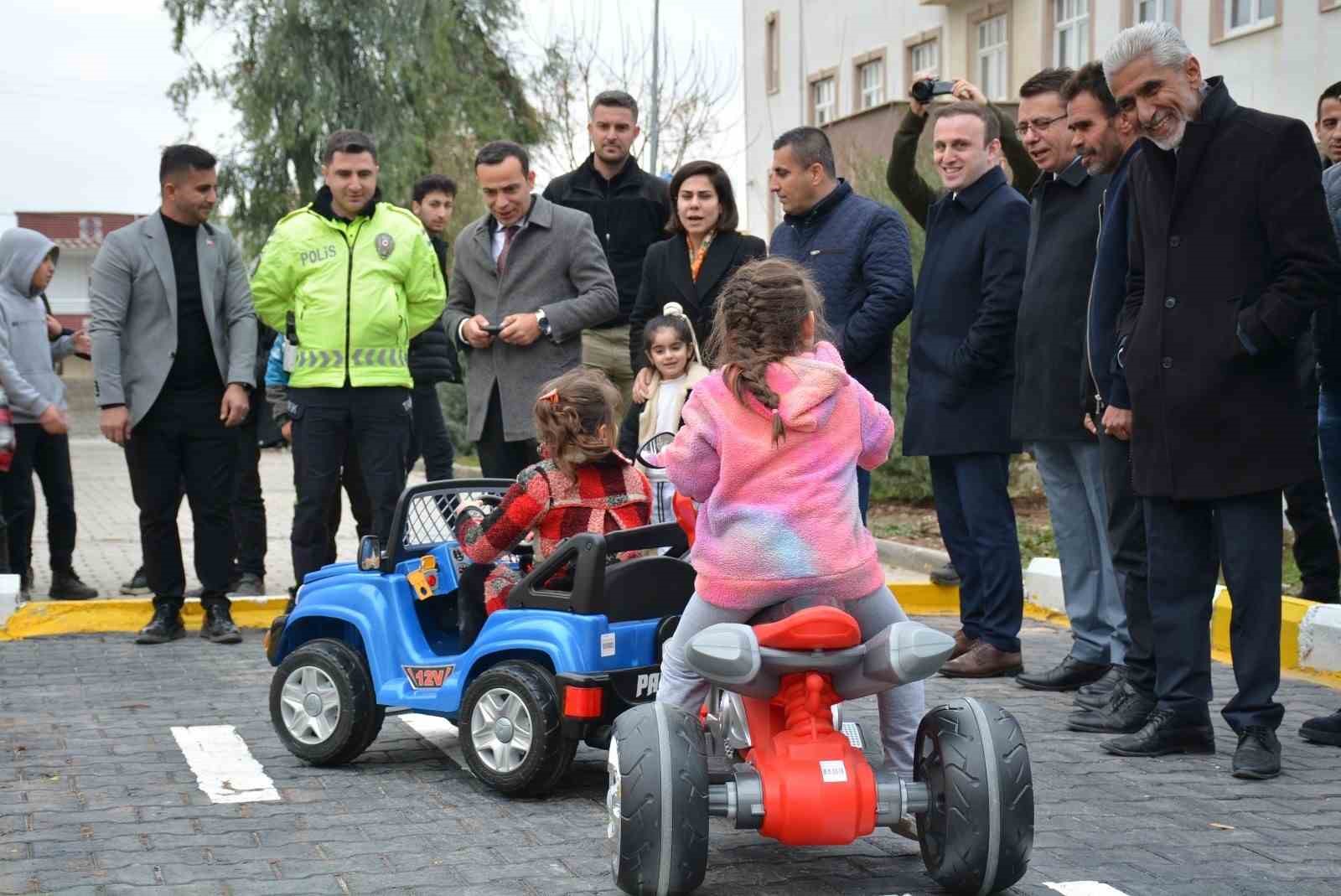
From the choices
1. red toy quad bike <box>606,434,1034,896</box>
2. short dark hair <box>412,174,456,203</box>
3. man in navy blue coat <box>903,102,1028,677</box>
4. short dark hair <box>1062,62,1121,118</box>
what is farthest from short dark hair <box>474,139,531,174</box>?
red toy quad bike <box>606,434,1034,896</box>

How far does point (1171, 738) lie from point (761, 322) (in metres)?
2.40

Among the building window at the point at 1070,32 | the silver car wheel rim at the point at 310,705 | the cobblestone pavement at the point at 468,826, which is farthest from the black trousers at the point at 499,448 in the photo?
the building window at the point at 1070,32

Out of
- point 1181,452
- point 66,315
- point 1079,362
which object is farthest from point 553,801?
point 66,315

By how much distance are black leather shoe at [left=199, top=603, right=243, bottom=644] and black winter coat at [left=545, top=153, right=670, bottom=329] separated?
8.04 feet

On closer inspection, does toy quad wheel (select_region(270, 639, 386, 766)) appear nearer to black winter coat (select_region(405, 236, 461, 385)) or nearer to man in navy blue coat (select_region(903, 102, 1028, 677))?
man in navy blue coat (select_region(903, 102, 1028, 677))

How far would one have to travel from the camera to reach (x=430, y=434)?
10.9 meters

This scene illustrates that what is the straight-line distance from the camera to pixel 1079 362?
6.96 m

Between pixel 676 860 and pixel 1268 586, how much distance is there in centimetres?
253

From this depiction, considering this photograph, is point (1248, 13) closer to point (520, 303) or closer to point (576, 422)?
point (520, 303)

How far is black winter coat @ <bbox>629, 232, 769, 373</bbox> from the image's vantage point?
26.3 ft

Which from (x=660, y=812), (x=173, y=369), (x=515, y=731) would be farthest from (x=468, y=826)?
(x=173, y=369)

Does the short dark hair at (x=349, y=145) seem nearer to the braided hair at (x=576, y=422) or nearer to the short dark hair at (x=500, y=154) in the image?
the short dark hair at (x=500, y=154)

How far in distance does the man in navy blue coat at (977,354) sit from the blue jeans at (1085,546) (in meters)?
0.24

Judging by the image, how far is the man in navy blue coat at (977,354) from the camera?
741cm
